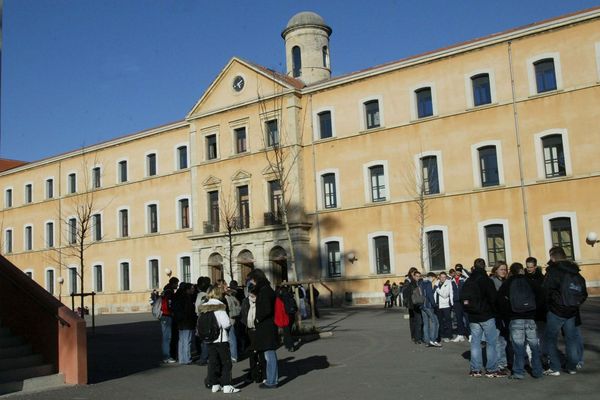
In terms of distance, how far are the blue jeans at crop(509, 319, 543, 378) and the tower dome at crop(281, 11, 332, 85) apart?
37.9 metres

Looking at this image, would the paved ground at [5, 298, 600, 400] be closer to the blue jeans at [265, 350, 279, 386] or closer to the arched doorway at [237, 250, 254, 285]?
the blue jeans at [265, 350, 279, 386]

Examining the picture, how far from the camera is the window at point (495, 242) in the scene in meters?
30.9

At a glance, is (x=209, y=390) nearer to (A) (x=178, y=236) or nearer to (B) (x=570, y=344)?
(B) (x=570, y=344)

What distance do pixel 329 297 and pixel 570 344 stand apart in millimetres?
25578

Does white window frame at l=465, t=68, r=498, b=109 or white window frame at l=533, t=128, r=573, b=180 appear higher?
white window frame at l=465, t=68, r=498, b=109

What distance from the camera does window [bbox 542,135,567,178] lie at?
2962 centimetres

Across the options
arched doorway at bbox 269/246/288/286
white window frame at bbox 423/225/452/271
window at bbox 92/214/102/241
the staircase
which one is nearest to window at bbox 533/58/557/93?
white window frame at bbox 423/225/452/271

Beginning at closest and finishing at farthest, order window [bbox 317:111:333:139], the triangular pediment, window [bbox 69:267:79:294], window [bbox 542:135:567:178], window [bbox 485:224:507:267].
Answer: window [bbox 542:135:567:178] → window [bbox 485:224:507:267] → window [bbox 317:111:333:139] → the triangular pediment → window [bbox 69:267:79:294]

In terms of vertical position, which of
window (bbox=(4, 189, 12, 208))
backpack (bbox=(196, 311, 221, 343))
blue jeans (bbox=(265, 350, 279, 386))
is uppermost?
window (bbox=(4, 189, 12, 208))

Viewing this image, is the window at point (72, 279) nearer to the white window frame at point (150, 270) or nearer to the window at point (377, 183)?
the white window frame at point (150, 270)

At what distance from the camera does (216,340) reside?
423 inches

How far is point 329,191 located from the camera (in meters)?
36.8

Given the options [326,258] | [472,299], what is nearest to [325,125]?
[326,258]

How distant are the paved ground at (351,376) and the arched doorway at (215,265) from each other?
2066 cm
